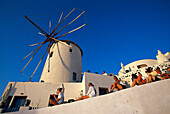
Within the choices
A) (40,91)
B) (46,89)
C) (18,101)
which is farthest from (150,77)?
(18,101)

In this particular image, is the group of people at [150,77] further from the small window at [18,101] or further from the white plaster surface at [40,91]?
the small window at [18,101]

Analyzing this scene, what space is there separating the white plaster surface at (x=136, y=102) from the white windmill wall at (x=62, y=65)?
11.7 m

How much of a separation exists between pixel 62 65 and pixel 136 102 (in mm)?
13706

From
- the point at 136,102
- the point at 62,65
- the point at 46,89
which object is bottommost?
the point at 136,102

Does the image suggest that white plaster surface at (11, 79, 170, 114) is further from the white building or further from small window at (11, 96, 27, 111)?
small window at (11, 96, 27, 111)

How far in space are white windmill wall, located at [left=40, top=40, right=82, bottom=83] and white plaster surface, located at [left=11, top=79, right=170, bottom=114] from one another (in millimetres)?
11663

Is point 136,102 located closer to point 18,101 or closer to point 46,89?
point 46,89

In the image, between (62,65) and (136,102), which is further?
(62,65)

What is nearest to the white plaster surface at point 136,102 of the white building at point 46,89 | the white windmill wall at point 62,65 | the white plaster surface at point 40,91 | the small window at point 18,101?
the white building at point 46,89

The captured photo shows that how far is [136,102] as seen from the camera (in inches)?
132

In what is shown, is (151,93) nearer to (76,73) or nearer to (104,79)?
(104,79)

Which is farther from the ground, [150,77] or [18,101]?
[150,77]

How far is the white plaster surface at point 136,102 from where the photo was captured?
10.4ft

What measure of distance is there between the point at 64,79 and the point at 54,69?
2216 mm
